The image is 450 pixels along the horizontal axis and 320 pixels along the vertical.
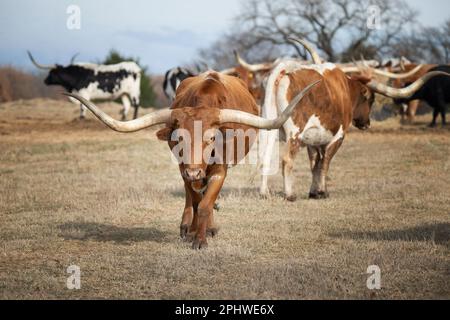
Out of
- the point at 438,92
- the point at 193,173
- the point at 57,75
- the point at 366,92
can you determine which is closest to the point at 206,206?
the point at 193,173

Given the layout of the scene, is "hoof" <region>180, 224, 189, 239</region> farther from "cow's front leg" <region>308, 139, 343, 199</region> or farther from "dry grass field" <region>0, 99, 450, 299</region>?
"cow's front leg" <region>308, 139, 343, 199</region>

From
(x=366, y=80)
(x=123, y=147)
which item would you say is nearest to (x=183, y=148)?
(x=366, y=80)

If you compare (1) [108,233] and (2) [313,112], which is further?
(2) [313,112]

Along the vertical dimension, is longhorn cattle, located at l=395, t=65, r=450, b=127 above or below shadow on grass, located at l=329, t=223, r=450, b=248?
below

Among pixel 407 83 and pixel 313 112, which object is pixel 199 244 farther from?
pixel 407 83

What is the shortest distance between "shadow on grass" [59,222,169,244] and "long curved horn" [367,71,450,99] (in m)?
3.41

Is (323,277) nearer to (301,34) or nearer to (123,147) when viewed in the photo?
(123,147)

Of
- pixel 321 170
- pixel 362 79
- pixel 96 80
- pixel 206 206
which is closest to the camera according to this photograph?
pixel 206 206

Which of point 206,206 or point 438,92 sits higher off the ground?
point 206,206

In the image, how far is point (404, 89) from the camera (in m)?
8.42

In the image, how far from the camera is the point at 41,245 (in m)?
6.55

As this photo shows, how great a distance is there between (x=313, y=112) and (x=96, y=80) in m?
14.2

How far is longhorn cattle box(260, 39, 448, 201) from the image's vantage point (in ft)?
29.2

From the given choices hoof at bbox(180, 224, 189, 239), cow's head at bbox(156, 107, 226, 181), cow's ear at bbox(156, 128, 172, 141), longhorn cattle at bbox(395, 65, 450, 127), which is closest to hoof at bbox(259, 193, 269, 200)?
hoof at bbox(180, 224, 189, 239)
